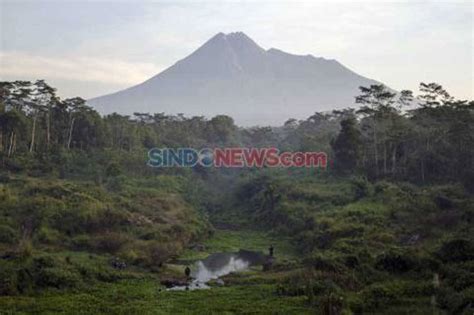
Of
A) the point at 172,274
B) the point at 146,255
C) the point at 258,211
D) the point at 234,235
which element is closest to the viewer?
the point at 172,274

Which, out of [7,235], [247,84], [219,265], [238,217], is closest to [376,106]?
[238,217]

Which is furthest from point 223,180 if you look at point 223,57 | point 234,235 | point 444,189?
point 223,57

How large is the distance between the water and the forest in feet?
2.60

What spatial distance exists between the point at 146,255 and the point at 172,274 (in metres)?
2.07

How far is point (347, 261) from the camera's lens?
61.3 feet

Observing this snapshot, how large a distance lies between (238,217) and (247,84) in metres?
130

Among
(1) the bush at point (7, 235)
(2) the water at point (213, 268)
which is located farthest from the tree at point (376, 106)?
(1) the bush at point (7, 235)

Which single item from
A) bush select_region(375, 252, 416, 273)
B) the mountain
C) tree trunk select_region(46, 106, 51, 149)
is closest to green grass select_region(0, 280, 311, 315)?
bush select_region(375, 252, 416, 273)

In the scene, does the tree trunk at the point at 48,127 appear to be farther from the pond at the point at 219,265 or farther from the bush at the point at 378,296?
the bush at the point at 378,296

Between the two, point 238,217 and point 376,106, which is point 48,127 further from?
point 376,106

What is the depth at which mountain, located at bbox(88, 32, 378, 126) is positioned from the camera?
158 meters

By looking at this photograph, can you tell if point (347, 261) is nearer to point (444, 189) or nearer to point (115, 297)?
point (115, 297)

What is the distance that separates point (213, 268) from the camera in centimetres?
2403

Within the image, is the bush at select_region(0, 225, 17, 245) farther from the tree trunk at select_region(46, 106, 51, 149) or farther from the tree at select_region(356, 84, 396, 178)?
the tree at select_region(356, 84, 396, 178)
